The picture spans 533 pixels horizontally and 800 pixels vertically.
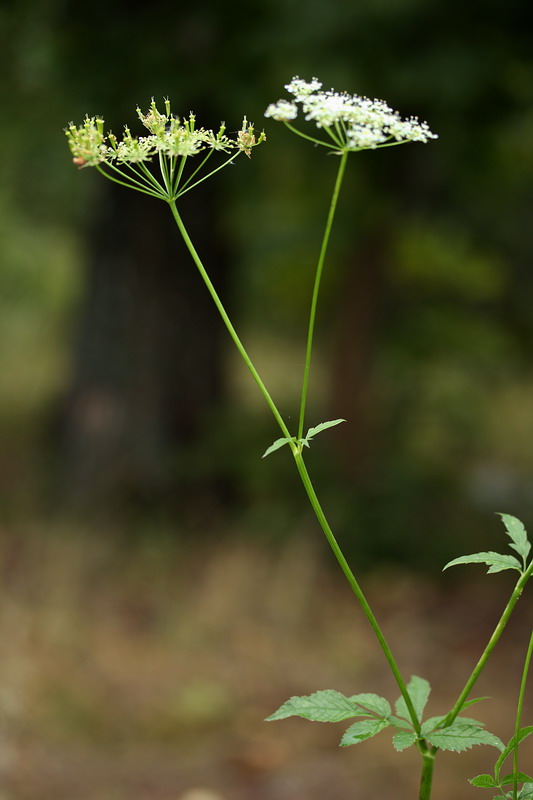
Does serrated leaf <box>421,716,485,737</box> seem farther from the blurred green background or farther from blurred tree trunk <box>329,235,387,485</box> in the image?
blurred tree trunk <box>329,235,387,485</box>

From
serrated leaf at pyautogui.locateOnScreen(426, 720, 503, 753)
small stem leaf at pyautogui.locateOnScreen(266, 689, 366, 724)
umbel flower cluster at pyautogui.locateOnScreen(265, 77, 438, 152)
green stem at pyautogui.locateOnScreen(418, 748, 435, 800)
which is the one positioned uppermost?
umbel flower cluster at pyautogui.locateOnScreen(265, 77, 438, 152)

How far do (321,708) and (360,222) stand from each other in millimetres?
5546

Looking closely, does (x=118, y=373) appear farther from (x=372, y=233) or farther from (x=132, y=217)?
(x=372, y=233)

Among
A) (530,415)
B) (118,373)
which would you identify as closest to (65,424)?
(118,373)

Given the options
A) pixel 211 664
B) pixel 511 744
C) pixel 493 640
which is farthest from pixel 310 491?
pixel 211 664

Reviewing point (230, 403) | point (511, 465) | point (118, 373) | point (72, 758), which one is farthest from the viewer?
point (511, 465)

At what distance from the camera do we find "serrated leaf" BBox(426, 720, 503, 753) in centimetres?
122

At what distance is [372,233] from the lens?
6.90 m

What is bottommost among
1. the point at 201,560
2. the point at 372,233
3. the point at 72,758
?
the point at 72,758

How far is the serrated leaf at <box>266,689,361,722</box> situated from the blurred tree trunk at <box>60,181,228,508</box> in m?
5.79

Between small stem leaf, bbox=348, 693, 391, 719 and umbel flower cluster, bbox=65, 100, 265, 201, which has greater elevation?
umbel flower cluster, bbox=65, 100, 265, 201

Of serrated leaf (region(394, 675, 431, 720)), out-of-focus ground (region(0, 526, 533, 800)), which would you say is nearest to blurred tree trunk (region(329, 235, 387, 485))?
out-of-focus ground (region(0, 526, 533, 800))

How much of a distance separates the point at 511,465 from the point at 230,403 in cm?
412

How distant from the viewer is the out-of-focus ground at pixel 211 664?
411 cm
